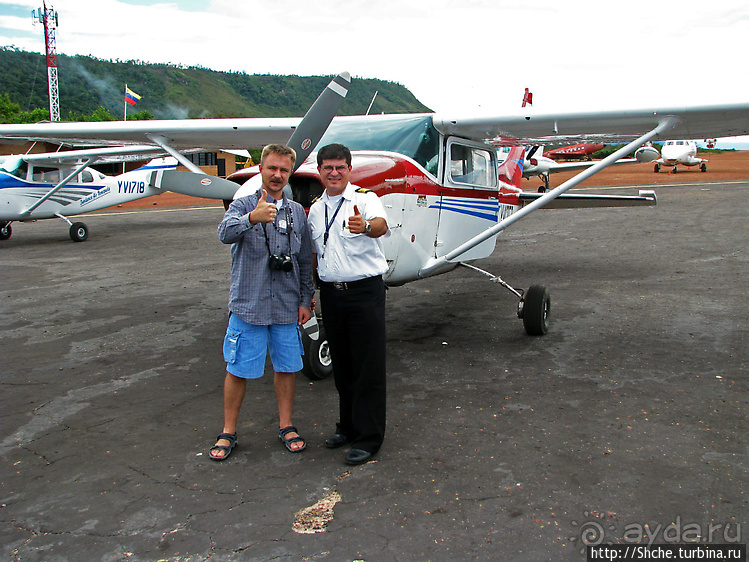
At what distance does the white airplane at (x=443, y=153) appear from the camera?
531cm

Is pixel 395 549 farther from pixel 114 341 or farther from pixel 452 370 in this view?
pixel 114 341

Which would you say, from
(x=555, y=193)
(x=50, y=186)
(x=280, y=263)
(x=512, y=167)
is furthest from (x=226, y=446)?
(x=50, y=186)

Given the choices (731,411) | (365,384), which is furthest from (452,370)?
(731,411)

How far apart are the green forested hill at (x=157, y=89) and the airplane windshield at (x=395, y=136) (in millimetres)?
83100

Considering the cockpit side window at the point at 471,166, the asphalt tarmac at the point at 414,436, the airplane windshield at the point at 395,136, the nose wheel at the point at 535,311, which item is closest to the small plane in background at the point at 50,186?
the asphalt tarmac at the point at 414,436

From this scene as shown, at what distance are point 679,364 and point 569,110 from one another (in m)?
2.60

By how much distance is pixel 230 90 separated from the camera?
16575cm

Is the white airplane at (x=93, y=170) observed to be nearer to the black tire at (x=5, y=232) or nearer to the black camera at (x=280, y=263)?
the black tire at (x=5, y=232)

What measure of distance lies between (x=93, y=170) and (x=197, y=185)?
14.6m

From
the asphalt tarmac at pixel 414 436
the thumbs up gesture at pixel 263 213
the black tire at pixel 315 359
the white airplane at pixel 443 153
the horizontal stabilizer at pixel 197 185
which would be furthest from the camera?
the white airplane at pixel 443 153

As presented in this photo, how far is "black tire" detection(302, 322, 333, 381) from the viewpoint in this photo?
4957 millimetres

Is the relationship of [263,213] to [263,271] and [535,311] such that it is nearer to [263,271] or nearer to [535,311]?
[263,271]

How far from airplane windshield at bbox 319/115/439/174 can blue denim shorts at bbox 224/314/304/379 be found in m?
2.51

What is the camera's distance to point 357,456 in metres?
3.59
